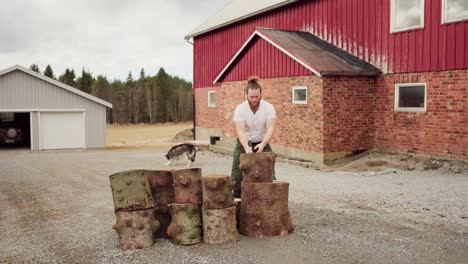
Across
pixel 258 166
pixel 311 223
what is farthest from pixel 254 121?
pixel 311 223

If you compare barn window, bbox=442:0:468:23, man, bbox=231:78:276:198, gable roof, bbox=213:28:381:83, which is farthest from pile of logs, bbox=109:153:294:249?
barn window, bbox=442:0:468:23

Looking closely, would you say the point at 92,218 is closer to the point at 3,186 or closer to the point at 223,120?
the point at 3,186

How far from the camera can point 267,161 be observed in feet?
22.4

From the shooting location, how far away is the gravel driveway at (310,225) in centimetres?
582

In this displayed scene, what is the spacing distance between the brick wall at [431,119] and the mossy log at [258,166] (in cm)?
780

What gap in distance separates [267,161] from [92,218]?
10.5ft

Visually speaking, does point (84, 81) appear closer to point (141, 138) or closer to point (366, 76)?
point (141, 138)

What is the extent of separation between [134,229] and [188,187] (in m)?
0.90

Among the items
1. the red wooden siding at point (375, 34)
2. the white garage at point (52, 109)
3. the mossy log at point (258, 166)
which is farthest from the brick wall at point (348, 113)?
the white garage at point (52, 109)

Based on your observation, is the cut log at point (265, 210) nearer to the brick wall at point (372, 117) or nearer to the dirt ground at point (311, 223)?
the dirt ground at point (311, 223)

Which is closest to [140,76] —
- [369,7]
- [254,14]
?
[254,14]

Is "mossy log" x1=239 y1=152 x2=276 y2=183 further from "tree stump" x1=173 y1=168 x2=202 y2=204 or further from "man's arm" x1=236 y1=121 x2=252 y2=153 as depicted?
"tree stump" x1=173 y1=168 x2=202 y2=204

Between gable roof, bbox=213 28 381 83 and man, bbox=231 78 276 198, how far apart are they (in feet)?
23.9

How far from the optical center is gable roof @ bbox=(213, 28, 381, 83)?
1440 centimetres
